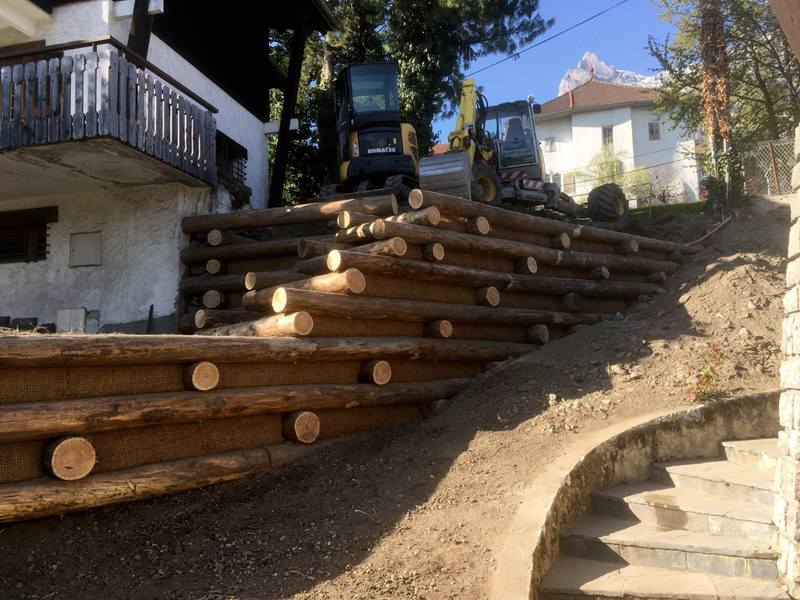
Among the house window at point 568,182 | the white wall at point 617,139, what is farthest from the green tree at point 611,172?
the white wall at point 617,139

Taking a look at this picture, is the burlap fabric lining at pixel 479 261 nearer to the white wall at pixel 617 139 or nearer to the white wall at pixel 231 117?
the white wall at pixel 231 117

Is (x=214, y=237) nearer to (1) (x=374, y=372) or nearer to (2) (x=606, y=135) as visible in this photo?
(1) (x=374, y=372)

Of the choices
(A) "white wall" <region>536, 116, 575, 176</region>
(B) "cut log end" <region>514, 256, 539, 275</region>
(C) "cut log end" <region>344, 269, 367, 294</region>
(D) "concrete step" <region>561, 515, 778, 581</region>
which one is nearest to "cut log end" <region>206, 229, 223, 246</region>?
(C) "cut log end" <region>344, 269, 367, 294</region>

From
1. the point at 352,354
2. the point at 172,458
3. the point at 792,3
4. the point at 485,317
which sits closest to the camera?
the point at 792,3

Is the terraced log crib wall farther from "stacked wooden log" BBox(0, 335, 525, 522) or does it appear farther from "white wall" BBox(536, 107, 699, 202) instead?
"white wall" BBox(536, 107, 699, 202)

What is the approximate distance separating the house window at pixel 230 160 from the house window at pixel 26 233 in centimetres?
329

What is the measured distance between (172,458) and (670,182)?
36.8 meters

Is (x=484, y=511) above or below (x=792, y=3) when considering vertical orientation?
below

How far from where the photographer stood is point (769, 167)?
15180 millimetres

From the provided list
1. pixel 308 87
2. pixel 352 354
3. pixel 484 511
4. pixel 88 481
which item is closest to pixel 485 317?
pixel 352 354

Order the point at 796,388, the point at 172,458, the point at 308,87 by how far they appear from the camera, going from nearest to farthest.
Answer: the point at 796,388
the point at 172,458
the point at 308,87

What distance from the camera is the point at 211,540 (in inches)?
187

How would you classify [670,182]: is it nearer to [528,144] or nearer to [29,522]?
[528,144]

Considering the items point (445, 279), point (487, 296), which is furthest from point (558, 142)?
point (445, 279)
